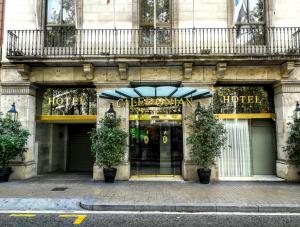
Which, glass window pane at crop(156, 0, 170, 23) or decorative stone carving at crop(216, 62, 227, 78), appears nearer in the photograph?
decorative stone carving at crop(216, 62, 227, 78)

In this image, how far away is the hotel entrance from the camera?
1250 centimetres

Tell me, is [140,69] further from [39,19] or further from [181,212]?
[181,212]

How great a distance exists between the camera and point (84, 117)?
504 inches

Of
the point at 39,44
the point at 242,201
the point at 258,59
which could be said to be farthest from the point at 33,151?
the point at 258,59

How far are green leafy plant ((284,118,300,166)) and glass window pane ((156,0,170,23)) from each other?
7.35 m

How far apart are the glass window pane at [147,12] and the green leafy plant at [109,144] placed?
5065mm

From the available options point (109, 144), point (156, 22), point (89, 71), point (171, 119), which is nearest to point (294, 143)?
point (171, 119)

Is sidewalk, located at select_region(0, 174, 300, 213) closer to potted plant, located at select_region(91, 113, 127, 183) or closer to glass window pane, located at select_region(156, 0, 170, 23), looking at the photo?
potted plant, located at select_region(91, 113, 127, 183)

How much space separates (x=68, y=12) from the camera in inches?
515

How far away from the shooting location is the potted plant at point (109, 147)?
1112cm

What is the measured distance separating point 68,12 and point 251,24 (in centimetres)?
870

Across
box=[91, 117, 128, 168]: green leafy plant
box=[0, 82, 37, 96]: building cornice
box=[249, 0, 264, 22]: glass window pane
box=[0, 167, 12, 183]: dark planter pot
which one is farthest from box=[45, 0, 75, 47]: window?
box=[249, 0, 264, 22]: glass window pane

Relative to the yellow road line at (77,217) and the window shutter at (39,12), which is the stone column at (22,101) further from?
the yellow road line at (77,217)

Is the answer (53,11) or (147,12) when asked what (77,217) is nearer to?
(147,12)
